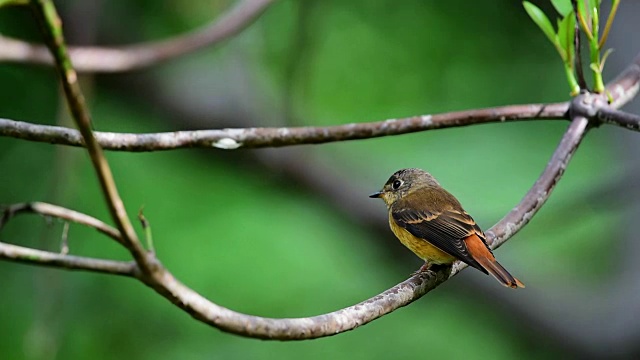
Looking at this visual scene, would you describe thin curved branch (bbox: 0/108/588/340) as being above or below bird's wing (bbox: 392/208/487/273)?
below

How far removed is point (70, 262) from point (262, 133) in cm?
101

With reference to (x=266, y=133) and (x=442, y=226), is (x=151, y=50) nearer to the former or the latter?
(x=442, y=226)

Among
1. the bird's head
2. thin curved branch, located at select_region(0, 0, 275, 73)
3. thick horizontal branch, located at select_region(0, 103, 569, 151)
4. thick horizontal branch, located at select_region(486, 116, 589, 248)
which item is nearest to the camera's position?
thick horizontal branch, located at select_region(0, 103, 569, 151)

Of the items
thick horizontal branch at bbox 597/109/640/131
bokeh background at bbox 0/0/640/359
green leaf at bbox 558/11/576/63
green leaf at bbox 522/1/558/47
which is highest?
bokeh background at bbox 0/0/640/359

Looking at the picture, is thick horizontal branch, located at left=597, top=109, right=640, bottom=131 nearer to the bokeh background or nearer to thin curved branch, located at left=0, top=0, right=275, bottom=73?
thin curved branch, located at left=0, top=0, right=275, bottom=73

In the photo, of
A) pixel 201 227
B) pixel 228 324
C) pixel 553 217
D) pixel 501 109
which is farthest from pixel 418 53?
pixel 228 324

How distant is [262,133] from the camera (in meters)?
2.33

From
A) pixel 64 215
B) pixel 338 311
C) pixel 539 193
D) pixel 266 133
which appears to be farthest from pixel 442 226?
pixel 64 215

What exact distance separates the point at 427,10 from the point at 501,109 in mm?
3203

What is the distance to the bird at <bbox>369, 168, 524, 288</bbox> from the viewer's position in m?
2.90

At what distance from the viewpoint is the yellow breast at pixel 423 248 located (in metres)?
2.94

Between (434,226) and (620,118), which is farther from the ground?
(434,226)

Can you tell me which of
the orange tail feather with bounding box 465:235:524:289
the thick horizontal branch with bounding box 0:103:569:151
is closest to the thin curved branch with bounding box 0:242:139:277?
the thick horizontal branch with bounding box 0:103:569:151

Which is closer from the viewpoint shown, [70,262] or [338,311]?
[70,262]
